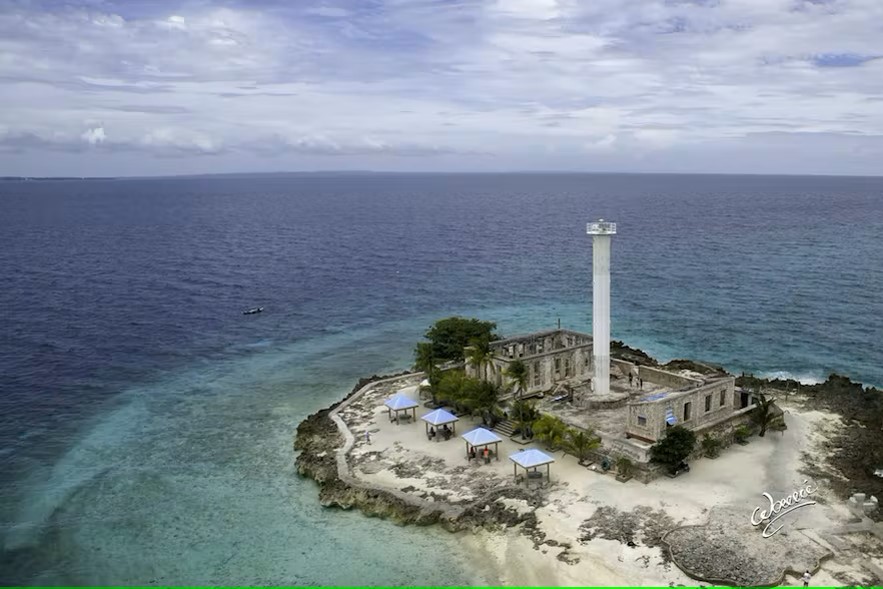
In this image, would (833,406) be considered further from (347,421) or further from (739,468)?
(347,421)

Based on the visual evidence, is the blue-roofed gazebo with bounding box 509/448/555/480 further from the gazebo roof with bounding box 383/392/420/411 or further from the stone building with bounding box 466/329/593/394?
the gazebo roof with bounding box 383/392/420/411

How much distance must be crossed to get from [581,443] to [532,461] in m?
3.65

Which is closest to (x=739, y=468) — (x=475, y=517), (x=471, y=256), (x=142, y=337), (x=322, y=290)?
(x=475, y=517)

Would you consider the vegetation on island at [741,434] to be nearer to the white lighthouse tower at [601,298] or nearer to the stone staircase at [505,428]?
the white lighthouse tower at [601,298]

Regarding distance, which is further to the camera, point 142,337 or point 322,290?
point 322,290

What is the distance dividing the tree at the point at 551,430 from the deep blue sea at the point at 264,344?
9442 millimetres

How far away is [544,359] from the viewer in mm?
47688

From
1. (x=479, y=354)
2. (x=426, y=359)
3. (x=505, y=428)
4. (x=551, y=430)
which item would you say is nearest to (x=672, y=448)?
(x=551, y=430)

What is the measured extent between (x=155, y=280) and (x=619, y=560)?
292 feet

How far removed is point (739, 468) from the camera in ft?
121

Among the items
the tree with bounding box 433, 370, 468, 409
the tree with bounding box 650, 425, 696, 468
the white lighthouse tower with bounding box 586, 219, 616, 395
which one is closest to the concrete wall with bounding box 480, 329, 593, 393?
the tree with bounding box 433, 370, 468, 409

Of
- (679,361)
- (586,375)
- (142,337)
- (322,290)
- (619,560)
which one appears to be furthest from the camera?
(322,290)

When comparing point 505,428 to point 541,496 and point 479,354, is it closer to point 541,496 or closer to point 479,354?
point 479,354

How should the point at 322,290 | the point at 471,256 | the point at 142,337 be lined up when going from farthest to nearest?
1. the point at 471,256
2. the point at 322,290
3. the point at 142,337
